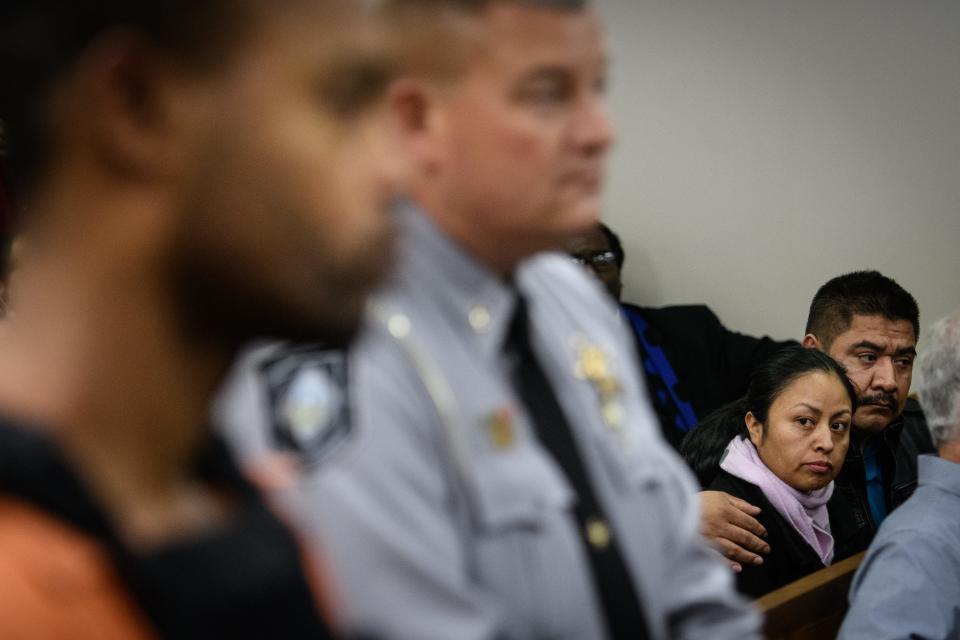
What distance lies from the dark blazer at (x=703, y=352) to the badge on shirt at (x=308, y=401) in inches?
87.1

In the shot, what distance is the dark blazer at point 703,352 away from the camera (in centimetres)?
301

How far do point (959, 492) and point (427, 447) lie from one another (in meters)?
1.33

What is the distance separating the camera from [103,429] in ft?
1.63

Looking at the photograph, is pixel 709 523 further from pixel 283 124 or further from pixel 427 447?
pixel 283 124

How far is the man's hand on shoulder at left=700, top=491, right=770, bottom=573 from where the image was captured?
6.98ft

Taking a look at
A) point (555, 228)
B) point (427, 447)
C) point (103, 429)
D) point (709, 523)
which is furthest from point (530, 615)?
point (709, 523)

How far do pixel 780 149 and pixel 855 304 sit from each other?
949 mm

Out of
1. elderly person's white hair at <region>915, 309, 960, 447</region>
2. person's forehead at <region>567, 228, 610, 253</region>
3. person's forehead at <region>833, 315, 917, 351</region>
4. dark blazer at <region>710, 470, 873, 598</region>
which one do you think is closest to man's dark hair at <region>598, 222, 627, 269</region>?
person's forehead at <region>567, 228, 610, 253</region>

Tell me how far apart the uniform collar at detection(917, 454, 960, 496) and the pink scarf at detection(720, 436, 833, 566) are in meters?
0.39

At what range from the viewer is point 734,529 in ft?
7.07

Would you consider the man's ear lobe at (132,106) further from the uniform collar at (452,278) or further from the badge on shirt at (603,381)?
the badge on shirt at (603,381)

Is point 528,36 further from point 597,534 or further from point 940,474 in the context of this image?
point 940,474

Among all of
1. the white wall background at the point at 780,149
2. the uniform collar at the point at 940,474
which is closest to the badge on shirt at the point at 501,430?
the uniform collar at the point at 940,474

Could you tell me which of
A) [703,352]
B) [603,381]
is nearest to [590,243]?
[703,352]
